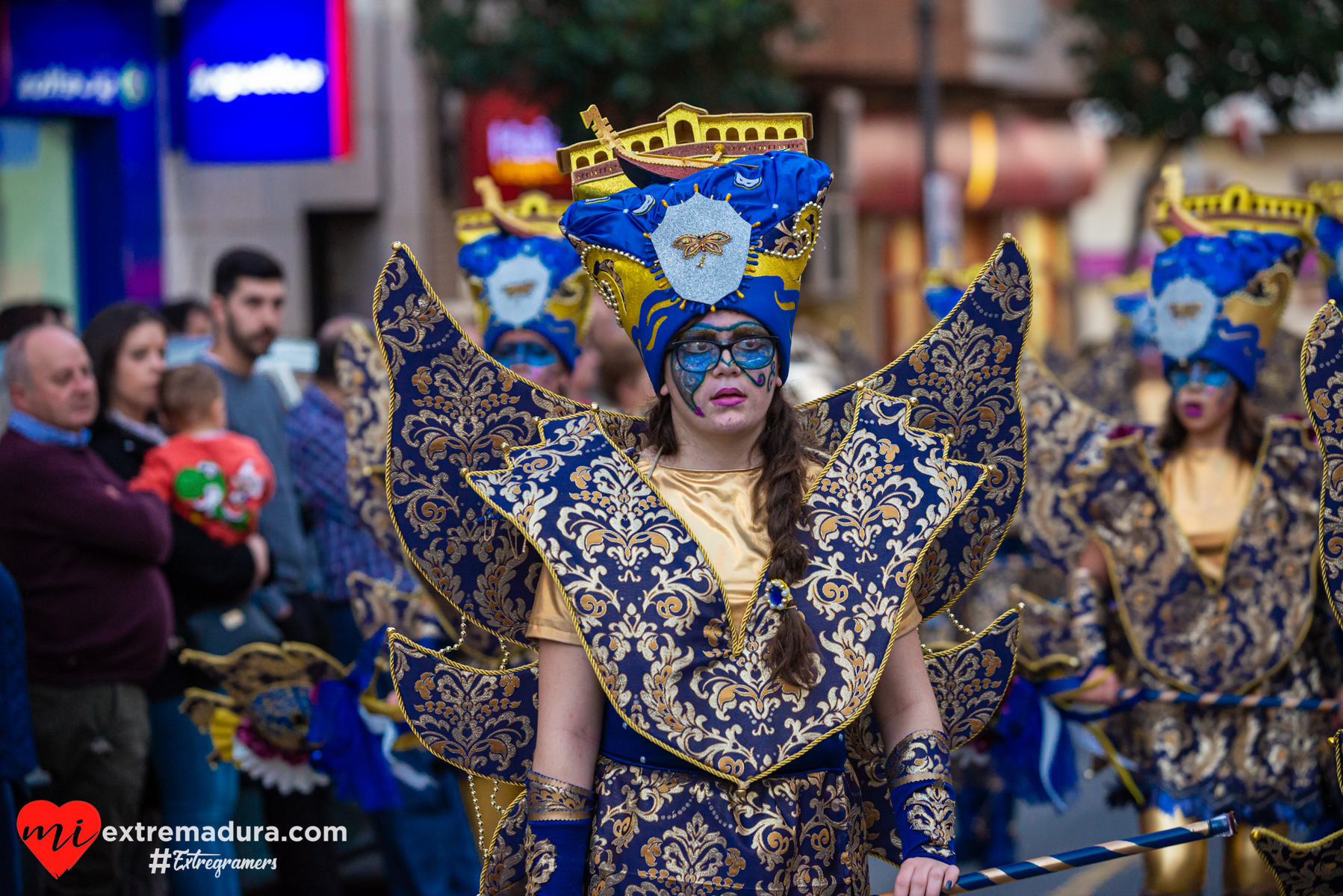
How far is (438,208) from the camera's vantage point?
15305mm

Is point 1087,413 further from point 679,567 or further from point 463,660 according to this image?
point 679,567

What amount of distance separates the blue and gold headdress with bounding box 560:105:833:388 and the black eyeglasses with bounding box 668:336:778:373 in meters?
0.04

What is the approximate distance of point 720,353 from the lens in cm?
285

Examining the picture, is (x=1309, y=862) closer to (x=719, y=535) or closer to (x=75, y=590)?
(x=719, y=535)

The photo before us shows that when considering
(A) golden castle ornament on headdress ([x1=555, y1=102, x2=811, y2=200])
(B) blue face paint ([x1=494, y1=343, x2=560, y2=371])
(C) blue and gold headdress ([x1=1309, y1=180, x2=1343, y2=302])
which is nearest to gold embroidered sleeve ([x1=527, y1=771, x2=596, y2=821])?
(A) golden castle ornament on headdress ([x1=555, y1=102, x2=811, y2=200])

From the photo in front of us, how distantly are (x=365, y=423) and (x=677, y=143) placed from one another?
2070 mm

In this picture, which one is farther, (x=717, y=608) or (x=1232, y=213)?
(x=1232, y=213)

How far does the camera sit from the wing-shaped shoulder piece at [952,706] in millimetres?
3137

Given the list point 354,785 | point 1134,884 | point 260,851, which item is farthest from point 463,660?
point 1134,884

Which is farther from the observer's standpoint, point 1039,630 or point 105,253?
point 105,253

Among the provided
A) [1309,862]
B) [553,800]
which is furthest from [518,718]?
[1309,862]

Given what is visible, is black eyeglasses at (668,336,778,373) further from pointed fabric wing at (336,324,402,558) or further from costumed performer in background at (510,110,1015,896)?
pointed fabric wing at (336,324,402,558)

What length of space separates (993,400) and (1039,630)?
107 inches

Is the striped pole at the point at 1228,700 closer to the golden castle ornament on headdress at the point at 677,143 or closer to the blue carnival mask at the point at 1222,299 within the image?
the blue carnival mask at the point at 1222,299
